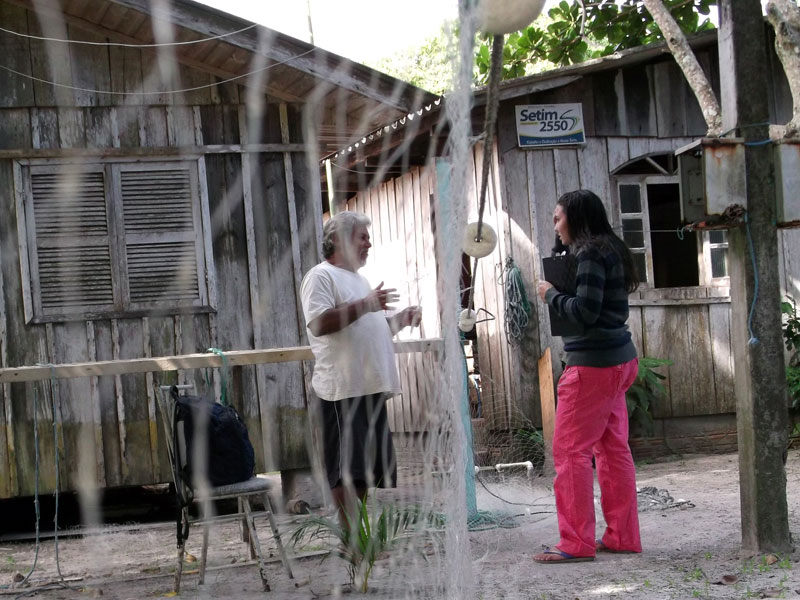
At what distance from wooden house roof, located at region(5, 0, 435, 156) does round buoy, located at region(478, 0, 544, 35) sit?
3.60 m

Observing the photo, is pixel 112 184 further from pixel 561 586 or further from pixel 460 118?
pixel 561 586

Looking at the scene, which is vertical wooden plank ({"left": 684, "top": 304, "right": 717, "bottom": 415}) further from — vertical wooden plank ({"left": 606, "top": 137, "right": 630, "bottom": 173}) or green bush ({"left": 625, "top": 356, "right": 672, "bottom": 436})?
vertical wooden plank ({"left": 606, "top": 137, "right": 630, "bottom": 173})

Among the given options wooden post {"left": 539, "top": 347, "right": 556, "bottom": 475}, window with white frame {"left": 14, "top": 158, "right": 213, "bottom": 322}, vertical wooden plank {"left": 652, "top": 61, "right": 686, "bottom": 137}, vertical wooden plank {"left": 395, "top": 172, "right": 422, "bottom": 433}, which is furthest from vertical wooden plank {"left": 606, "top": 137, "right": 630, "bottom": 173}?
window with white frame {"left": 14, "top": 158, "right": 213, "bottom": 322}

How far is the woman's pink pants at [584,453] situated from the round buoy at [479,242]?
71 cm

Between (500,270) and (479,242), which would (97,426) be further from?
(500,270)

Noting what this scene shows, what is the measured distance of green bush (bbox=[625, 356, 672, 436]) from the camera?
8477 millimetres

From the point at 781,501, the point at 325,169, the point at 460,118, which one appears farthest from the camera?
the point at 325,169

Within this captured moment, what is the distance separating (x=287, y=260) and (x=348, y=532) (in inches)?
130

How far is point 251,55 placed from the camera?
257 inches

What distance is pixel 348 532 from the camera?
12.9 ft

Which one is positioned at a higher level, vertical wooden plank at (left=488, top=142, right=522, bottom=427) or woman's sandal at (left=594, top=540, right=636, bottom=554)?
vertical wooden plank at (left=488, top=142, right=522, bottom=427)

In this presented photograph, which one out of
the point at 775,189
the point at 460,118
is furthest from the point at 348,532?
the point at 775,189

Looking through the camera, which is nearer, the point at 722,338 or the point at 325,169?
the point at 722,338

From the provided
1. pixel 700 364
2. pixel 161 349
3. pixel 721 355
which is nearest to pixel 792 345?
pixel 721 355
